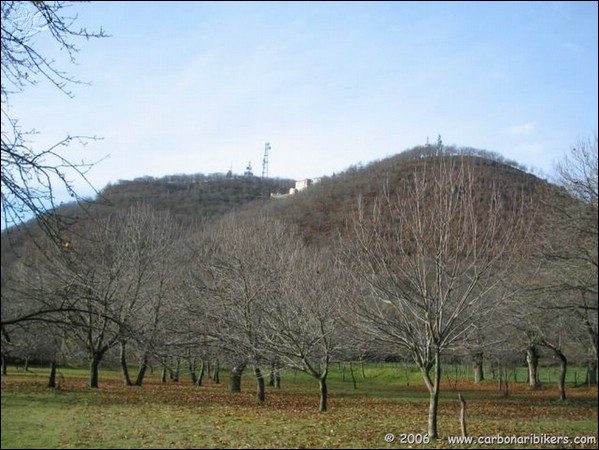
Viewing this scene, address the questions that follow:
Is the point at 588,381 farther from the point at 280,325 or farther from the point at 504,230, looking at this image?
the point at 504,230

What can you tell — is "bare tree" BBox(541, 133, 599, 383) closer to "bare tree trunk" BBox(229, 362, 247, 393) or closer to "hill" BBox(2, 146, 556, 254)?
"hill" BBox(2, 146, 556, 254)

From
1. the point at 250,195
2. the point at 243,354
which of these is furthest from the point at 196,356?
the point at 250,195

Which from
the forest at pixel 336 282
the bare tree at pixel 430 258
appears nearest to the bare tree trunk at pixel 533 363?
the forest at pixel 336 282

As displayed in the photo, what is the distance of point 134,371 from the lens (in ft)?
136

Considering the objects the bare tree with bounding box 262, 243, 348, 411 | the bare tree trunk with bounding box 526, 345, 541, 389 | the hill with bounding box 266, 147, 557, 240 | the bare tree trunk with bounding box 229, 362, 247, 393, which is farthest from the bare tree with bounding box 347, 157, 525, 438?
the bare tree trunk with bounding box 526, 345, 541, 389

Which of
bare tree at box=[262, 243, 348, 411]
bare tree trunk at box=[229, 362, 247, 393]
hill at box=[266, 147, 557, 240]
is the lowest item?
bare tree trunk at box=[229, 362, 247, 393]

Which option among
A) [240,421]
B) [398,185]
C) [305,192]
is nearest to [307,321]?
[398,185]

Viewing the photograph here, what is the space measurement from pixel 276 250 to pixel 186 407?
29.7ft

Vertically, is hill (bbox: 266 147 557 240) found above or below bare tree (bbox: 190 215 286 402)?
above

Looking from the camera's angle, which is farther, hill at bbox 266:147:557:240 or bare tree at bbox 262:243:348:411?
bare tree at bbox 262:243:348:411

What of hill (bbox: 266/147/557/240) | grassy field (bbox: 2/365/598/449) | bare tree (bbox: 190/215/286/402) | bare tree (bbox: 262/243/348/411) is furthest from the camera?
bare tree (bbox: 190/215/286/402)

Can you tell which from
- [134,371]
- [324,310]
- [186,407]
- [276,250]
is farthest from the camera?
[134,371]

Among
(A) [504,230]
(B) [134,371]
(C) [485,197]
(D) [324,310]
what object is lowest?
(B) [134,371]

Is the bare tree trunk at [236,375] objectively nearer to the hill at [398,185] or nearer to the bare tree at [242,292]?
the bare tree at [242,292]
